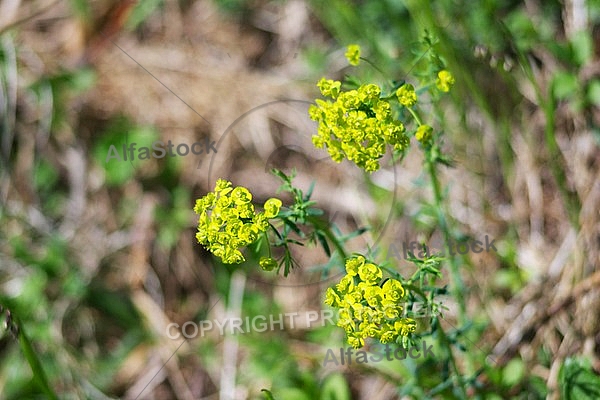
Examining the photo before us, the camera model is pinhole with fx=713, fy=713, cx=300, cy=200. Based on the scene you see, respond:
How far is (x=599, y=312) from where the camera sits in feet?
7.79

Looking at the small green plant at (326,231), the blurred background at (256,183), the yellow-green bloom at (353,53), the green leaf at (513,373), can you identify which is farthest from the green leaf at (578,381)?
the yellow-green bloom at (353,53)

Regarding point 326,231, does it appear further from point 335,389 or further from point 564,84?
point 564,84

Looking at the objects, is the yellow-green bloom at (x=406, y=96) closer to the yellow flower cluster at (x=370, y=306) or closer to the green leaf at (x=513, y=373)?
the yellow flower cluster at (x=370, y=306)

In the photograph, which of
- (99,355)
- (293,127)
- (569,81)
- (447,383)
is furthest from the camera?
(293,127)

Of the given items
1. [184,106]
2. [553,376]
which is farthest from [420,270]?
[184,106]

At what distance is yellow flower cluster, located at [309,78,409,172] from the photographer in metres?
1.57

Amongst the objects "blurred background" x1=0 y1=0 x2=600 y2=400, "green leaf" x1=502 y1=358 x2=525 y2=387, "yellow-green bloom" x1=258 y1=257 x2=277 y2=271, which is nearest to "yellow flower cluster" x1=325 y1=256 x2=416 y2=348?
"yellow-green bloom" x1=258 y1=257 x2=277 y2=271

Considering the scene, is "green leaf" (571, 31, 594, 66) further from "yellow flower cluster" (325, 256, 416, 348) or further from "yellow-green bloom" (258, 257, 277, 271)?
"yellow-green bloom" (258, 257, 277, 271)

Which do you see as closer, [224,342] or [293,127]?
[224,342]

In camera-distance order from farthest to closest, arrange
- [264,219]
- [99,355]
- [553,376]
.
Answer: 1. [99,355]
2. [553,376]
3. [264,219]

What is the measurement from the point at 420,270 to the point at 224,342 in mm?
1611

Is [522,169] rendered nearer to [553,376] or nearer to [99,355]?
[553,376]

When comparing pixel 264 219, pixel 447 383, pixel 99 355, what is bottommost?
pixel 99 355

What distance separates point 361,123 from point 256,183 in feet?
6.35
